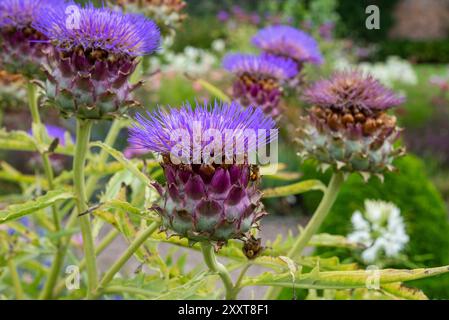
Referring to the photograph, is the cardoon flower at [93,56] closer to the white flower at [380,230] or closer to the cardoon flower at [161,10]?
the cardoon flower at [161,10]

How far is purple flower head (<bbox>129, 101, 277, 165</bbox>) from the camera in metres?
1.01

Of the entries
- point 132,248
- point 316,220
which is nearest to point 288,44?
point 316,220

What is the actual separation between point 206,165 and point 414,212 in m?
1.54

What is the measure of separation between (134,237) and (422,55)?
1366cm

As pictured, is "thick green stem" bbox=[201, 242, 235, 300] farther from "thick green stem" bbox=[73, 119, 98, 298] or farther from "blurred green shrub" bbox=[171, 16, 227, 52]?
"blurred green shrub" bbox=[171, 16, 227, 52]

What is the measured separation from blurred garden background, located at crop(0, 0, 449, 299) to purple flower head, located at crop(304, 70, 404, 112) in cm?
7

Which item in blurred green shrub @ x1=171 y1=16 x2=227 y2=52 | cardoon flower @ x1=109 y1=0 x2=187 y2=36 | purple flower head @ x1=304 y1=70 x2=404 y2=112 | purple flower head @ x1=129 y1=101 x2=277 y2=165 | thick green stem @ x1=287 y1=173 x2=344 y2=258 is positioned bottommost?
thick green stem @ x1=287 y1=173 x2=344 y2=258

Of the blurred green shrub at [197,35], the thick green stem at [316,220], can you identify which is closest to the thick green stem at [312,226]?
the thick green stem at [316,220]

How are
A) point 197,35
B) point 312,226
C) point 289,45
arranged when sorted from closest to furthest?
point 312,226, point 289,45, point 197,35

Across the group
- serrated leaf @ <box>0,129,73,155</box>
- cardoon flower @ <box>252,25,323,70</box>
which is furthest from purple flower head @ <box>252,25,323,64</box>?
serrated leaf @ <box>0,129,73,155</box>

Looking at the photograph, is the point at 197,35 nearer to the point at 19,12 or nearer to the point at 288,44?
the point at 288,44

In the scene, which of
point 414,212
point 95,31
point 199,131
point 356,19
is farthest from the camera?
point 356,19

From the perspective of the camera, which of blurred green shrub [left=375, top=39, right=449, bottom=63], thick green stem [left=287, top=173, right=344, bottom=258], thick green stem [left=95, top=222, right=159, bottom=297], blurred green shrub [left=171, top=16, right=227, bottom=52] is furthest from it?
blurred green shrub [left=375, top=39, right=449, bottom=63]

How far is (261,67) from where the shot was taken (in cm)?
180
